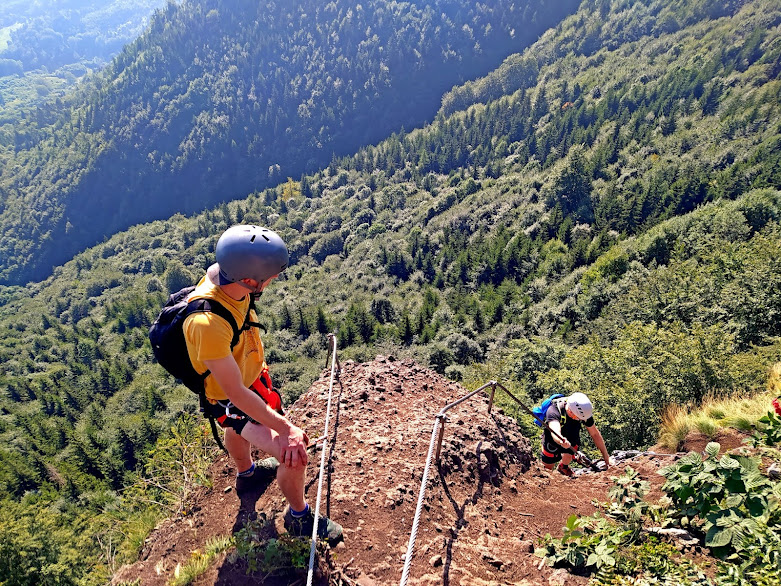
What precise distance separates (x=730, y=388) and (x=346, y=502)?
9433 millimetres

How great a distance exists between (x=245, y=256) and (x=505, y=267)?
69.9 metres

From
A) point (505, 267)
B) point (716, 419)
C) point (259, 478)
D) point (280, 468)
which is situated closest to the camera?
point (280, 468)

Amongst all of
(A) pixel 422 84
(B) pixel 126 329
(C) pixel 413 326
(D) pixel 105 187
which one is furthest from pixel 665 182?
(D) pixel 105 187

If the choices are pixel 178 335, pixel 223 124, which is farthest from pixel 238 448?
pixel 223 124

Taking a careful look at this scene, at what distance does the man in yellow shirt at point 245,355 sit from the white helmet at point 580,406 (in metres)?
4.45

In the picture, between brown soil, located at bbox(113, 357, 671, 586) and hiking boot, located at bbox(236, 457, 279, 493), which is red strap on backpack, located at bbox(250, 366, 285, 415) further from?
brown soil, located at bbox(113, 357, 671, 586)

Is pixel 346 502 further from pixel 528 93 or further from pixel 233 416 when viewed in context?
pixel 528 93

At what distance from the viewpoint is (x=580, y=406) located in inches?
265

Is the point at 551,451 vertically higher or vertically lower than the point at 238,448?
lower

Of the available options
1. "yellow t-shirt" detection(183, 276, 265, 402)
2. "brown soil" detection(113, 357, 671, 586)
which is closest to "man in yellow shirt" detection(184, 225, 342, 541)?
"yellow t-shirt" detection(183, 276, 265, 402)

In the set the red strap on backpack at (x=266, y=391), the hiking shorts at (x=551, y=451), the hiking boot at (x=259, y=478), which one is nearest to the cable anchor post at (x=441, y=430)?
the red strap on backpack at (x=266, y=391)

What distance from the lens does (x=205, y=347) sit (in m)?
3.06

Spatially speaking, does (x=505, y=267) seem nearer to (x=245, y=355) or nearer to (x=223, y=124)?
(x=245, y=355)

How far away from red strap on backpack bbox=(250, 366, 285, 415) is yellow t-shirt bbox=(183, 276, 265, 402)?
23cm
